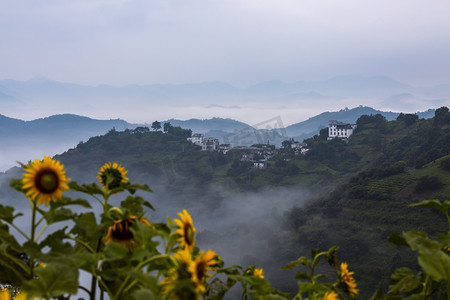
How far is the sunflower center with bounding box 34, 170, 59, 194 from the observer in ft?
3.34

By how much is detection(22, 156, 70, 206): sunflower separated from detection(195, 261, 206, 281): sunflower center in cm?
42

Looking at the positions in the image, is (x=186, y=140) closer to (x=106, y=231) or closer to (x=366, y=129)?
(x=366, y=129)

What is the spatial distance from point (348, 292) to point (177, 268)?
2.54 ft

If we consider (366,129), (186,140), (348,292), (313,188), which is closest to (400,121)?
(366,129)

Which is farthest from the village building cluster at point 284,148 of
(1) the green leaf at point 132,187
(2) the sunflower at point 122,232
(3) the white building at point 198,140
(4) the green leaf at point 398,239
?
(2) the sunflower at point 122,232

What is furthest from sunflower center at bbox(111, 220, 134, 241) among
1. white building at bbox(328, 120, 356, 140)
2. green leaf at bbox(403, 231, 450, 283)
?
→ white building at bbox(328, 120, 356, 140)

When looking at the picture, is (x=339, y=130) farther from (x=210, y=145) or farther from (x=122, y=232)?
(x=122, y=232)

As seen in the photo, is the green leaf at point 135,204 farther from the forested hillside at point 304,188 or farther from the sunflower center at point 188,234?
the forested hillside at point 304,188

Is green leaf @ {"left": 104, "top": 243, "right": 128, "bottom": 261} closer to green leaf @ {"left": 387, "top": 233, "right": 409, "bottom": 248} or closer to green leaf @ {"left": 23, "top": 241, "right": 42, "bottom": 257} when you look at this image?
green leaf @ {"left": 23, "top": 241, "right": 42, "bottom": 257}

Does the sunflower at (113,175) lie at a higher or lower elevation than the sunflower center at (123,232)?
higher

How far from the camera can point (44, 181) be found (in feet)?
3.35

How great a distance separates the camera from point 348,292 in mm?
1355

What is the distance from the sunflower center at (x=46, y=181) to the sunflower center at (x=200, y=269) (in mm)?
446

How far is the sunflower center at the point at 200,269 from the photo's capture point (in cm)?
79
